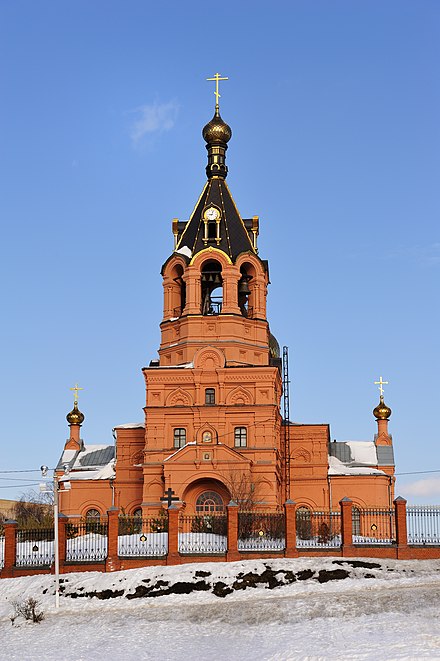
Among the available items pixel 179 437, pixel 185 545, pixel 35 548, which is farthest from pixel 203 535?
pixel 179 437

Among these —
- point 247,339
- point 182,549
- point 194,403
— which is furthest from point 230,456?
point 182,549

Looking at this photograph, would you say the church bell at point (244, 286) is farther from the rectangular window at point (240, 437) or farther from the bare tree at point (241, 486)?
the bare tree at point (241, 486)

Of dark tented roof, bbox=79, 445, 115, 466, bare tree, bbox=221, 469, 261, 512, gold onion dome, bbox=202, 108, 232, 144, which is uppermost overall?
gold onion dome, bbox=202, 108, 232, 144

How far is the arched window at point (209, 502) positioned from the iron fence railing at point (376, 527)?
5203 millimetres

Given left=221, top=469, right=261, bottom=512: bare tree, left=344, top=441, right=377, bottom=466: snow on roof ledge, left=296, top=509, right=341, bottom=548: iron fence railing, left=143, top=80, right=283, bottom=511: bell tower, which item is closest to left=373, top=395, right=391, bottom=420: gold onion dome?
left=344, top=441, right=377, bottom=466: snow on roof ledge

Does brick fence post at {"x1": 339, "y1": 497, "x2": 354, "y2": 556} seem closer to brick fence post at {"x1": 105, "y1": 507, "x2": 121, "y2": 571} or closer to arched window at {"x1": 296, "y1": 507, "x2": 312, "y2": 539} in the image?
arched window at {"x1": 296, "y1": 507, "x2": 312, "y2": 539}

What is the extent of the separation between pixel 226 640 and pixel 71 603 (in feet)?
16.8

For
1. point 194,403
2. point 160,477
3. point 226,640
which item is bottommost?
point 226,640

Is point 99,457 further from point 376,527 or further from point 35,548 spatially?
point 35,548

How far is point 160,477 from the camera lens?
36906mm

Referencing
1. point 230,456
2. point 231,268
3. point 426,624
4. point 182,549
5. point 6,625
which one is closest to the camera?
point 426,624

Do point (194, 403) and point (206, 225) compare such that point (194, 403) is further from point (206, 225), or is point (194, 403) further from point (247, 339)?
point (206, 225)

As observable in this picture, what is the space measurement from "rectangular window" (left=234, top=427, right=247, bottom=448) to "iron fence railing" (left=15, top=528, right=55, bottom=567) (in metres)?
12.3

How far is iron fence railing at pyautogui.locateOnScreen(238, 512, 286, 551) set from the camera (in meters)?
25.7
